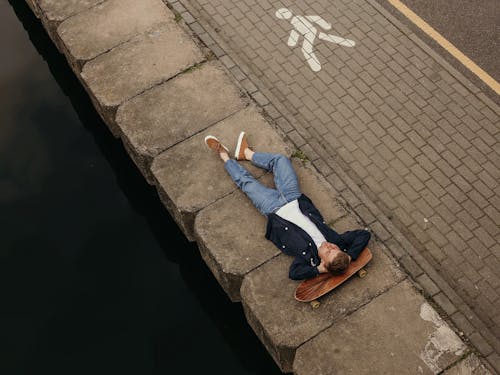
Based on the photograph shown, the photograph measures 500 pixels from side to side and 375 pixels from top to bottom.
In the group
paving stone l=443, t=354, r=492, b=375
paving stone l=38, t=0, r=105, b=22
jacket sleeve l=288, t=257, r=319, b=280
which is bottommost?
paving stone l=443, t=354, r=492, b=375

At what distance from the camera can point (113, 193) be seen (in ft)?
26.1

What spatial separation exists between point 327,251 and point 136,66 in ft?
12.6

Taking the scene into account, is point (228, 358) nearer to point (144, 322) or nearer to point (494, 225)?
point (144, 322)

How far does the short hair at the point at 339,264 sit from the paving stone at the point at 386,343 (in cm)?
50

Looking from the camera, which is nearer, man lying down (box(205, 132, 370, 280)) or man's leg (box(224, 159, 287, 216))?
man lying down (box(205, 132, 370, 280))

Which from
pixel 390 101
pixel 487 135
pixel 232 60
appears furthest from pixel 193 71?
pixel 487 135

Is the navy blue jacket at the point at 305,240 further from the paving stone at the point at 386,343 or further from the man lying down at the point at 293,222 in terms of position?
the paving stone at the point at 386,343

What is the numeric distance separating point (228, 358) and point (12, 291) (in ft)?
8.95

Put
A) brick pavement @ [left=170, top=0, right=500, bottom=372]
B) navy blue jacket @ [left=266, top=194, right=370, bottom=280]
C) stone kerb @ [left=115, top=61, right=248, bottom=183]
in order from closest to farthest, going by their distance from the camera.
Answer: navy blue jacket @ [left=266, top=194, right=370, bottom=280] < brick pavement @ [left=170, top=0, right=500, bottom=372] < stone kerb @ [left=115, top=61, right=248, bottom=183]

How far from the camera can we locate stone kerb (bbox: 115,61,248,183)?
753 centimetres

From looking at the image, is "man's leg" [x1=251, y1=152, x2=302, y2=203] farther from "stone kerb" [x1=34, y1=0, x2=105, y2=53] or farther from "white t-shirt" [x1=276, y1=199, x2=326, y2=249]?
"stone kerb" [x1=34, y1=0, x2=105, y2=53]

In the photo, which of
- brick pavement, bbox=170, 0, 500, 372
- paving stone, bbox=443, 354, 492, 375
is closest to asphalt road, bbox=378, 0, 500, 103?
brick pavement, bbox=170, 0, 500, 372

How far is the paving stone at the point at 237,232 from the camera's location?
6613mm

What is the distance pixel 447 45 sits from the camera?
8.99 metres
